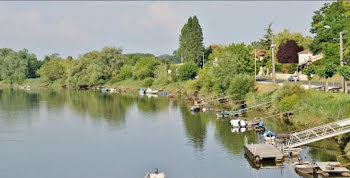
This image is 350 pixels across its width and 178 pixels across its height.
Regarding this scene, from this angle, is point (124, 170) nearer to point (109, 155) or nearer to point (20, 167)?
point (109, 155)

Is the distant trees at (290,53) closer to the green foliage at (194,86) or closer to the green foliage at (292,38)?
the green foliage at (292,38)

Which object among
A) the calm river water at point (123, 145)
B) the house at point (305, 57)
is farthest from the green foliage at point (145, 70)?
the calm river water at point (123, 145)

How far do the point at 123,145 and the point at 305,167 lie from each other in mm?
19492

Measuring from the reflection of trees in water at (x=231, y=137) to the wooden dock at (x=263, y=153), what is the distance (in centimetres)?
277

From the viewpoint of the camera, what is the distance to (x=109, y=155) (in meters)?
41.1

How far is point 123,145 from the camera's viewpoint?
45.3 meters

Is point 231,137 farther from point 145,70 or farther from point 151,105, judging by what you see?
point 145,70

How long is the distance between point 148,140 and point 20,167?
46.6 feet

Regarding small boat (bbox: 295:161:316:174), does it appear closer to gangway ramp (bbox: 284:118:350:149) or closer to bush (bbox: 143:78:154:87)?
gangway ramp (bbox: 284:118:350:149)

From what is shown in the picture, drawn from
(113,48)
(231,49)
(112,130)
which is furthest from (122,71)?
(112,130)

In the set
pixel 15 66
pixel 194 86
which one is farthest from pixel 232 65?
pixel 15 66

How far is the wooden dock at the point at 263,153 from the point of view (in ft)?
114

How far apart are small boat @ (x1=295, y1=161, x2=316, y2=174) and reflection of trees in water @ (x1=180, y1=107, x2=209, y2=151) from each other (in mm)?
11509

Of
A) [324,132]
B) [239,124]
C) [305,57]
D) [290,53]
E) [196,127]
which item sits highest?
[290,53]
